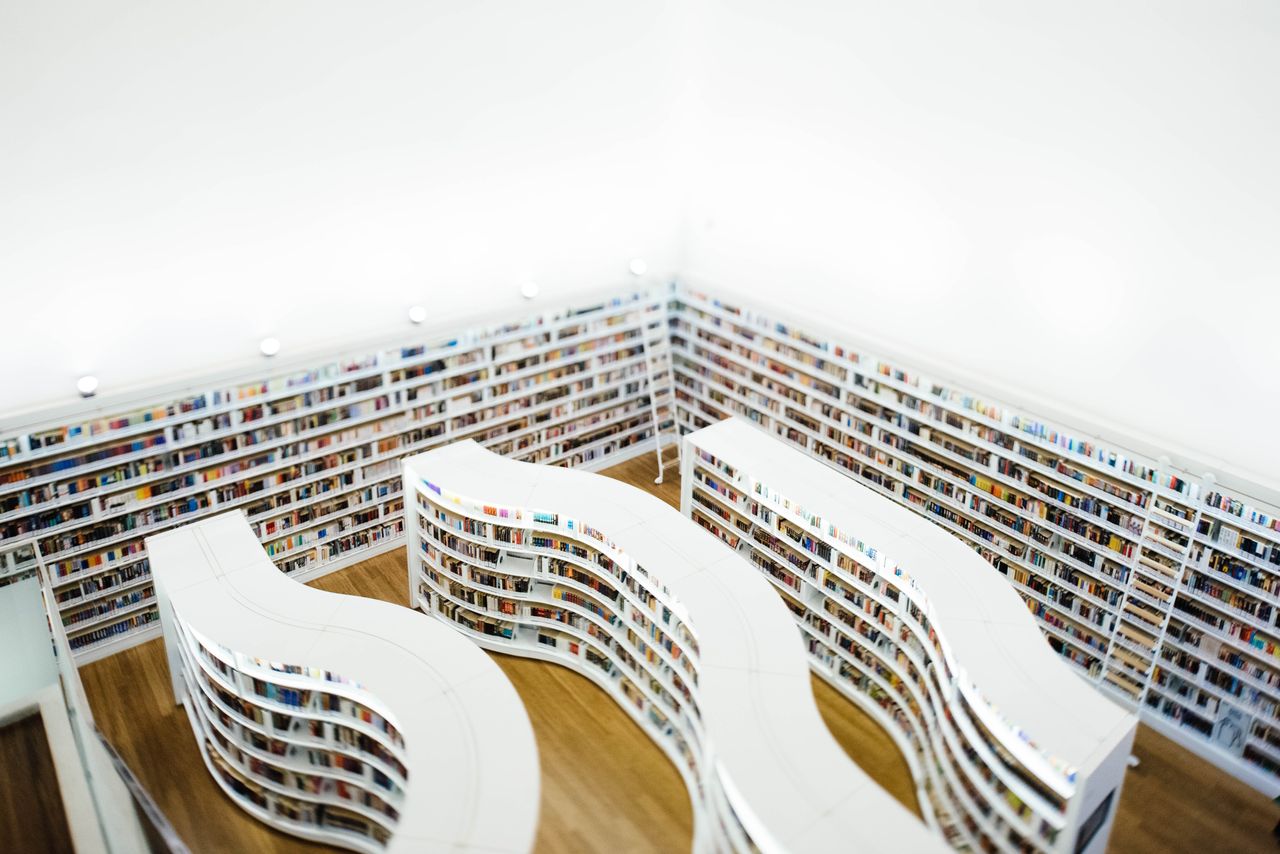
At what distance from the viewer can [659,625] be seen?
6.27 metres

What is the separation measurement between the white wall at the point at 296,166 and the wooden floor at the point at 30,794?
2778 mm

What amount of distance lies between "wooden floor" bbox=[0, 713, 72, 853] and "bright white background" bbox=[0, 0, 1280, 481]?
2784mm

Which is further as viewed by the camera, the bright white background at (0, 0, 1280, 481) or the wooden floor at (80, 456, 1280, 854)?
the bright white background at (0, 0, 1280, 481)

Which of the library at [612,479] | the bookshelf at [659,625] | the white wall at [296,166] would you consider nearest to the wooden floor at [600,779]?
the library at [612,479]

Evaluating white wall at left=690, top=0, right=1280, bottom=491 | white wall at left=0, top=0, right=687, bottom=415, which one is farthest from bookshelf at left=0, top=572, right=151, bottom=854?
white wall at left=690, top=0, right=1280, bottom=491

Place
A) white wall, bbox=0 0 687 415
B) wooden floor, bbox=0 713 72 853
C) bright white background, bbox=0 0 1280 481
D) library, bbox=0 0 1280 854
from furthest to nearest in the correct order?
white wall, bbox=0 0 687 415 < bright white background, bbox=0 0 1280 481 < library, bbox=0 0 1280 854 < wooden floor, bbox=0 713 72 853

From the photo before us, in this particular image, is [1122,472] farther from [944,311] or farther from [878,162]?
[878,162]

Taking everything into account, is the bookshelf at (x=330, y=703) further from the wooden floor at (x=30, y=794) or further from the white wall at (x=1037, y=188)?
the white wall at (x=1037, y=188)

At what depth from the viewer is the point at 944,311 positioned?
7.91 meters

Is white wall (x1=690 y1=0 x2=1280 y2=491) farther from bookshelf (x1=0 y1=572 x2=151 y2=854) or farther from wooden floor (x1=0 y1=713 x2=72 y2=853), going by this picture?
wooden floor (x1=0 y1=713 x2=72 y2=853)

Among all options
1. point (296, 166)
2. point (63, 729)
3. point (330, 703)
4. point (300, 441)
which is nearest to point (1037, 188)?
point (296, 166)

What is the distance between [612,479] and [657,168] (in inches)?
154

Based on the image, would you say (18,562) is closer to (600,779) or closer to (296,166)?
(296,166)

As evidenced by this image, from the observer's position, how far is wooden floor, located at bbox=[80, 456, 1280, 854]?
6.01 metres
